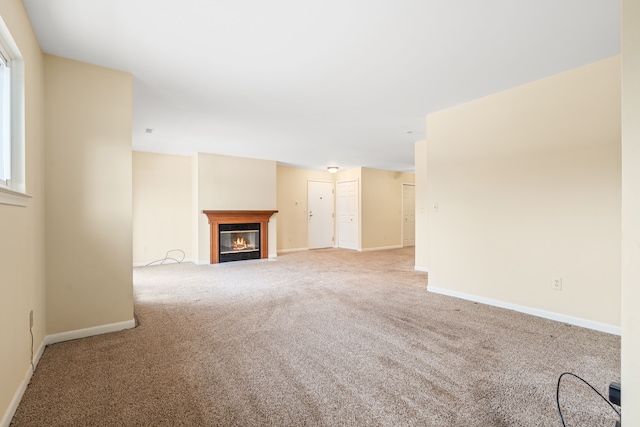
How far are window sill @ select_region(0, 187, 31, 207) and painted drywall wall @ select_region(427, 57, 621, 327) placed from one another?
12.6 feet

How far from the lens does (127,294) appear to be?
266 centimetres

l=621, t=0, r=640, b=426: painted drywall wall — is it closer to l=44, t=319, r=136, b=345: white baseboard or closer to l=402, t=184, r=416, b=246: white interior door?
l=44, t=319, r=136, b=345: white baseboard

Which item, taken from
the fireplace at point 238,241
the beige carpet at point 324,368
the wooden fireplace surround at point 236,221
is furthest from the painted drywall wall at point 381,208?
the beige carpet at point 324,368

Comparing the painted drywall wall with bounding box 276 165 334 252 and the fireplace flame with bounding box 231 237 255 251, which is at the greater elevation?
the painted drywall wall with bounding box 276 165 334 252

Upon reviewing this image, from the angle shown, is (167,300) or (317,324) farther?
(167,300)

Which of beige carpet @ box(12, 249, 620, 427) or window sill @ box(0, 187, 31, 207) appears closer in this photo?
window sill @ box(0, 187, 31, 207)

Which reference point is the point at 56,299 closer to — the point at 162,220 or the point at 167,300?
the point at 167,300

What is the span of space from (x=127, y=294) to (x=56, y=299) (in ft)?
1.58

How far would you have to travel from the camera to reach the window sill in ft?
4.52

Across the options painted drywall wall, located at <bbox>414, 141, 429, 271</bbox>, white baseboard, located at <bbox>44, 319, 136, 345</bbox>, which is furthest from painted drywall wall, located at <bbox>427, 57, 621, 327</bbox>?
white baseboard, located at <bbox>44, 319, 136, 345</bbox>

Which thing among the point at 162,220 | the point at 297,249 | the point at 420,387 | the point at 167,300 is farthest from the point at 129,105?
the point at 297,249

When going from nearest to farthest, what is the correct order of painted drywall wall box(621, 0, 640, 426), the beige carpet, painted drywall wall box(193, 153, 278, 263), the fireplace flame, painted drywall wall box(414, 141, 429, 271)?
painted drywall wall box(621, 0, 640, 426)
the beige carpet
painted drywall wall box(414, 141, 429, 271)
painted drywall wall box(193, 153, 278, 263)
the fireplace flame

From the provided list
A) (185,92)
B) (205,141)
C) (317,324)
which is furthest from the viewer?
(205,141)

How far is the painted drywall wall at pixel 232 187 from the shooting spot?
6000 millimetres
